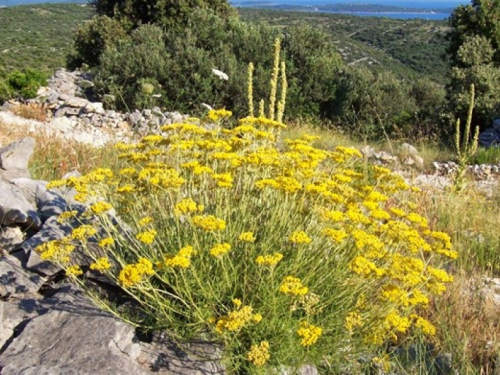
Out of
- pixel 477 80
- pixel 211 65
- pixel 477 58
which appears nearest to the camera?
pixel 211 65

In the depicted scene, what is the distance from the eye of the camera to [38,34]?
4384 centimetres

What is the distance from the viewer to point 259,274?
242 centimetres

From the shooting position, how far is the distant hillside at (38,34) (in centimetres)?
3241

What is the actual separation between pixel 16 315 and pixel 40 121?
6.47m

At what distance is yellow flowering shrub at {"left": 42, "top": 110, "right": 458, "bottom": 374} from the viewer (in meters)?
2.38

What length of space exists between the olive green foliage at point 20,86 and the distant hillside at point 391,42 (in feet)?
93.0

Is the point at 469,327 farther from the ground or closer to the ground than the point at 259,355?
closer to the ground

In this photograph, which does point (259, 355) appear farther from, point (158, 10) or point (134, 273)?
point (158, 10)

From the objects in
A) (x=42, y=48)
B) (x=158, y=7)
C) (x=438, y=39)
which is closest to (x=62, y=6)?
(x=42, y=48)

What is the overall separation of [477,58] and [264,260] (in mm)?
13324

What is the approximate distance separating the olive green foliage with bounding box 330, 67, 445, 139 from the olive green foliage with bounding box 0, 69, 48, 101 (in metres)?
6.69

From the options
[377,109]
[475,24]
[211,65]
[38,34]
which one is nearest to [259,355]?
[211,65]

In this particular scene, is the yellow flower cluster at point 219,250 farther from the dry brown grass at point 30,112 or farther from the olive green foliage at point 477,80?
the olive green foliage at point 477,80

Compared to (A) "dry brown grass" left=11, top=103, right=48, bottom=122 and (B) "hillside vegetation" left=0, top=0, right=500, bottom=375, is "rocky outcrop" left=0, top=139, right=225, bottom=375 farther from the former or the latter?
(A) "dry brown grass" left=11, top=103, right=48, bottom=122
